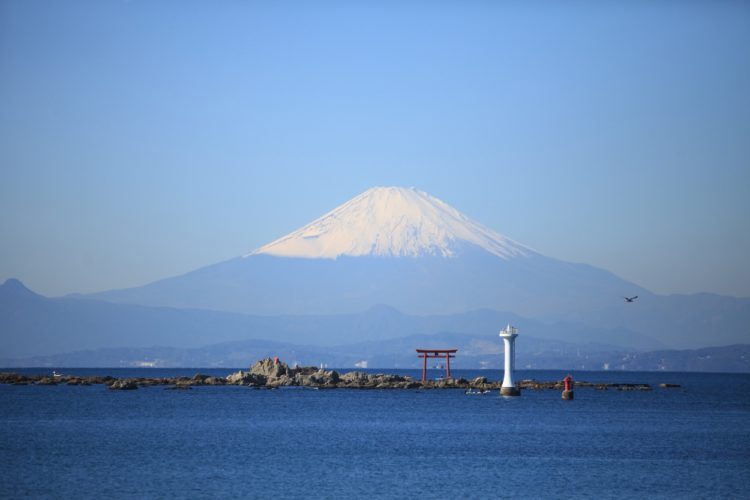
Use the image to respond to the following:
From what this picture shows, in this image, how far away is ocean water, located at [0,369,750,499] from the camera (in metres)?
37.7

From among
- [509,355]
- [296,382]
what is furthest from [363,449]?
[296,382]

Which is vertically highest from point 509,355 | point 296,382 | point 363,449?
point 509,355

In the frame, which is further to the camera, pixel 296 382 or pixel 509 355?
pixel 296 382

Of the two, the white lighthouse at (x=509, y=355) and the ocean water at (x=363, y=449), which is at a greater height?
the white lighthouse at (x=509, y=355)

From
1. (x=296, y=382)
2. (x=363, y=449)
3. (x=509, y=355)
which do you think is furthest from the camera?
(x=296, y=382)

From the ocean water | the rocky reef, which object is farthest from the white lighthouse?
the rocky reef

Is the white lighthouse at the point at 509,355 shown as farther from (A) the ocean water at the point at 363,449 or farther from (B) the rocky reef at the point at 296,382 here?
(B) the rocky reef at the point at 296,382

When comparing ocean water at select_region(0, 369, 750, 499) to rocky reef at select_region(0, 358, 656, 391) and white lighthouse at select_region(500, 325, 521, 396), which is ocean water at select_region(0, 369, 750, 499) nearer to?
white lighthouse at select_region(500, 325, 521, 396)

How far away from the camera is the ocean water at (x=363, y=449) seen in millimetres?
37656

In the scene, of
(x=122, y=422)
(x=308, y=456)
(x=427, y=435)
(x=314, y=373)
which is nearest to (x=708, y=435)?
(x=427, y=435)

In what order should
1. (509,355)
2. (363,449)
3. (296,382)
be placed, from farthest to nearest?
1. (296,382)
2. (509,355)
3. (363,449)

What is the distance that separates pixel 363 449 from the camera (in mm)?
50188

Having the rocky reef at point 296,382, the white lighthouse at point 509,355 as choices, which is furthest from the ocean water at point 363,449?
the rocky reef at point 296,382

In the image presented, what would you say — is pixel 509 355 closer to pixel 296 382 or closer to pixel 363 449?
pixel 363 449
